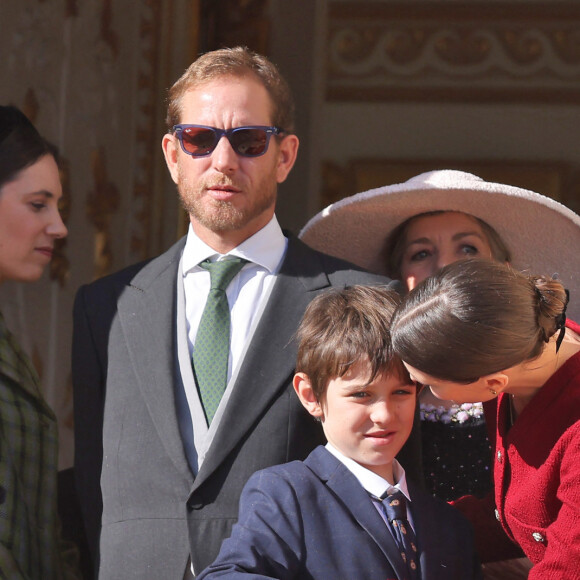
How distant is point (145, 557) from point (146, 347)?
0.44 meters

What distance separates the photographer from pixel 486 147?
4637 mm

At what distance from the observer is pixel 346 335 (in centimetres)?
204

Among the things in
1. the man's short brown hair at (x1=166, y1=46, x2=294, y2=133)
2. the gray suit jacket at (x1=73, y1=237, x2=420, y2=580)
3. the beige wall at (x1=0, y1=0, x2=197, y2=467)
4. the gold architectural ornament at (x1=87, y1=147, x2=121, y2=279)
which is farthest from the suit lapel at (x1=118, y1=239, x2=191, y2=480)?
the gold architectural ornament at (x1=87, y1=147, x2=121, y2=279)

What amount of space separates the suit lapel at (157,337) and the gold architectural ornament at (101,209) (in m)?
1.66

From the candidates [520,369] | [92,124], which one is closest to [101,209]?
[92,124]

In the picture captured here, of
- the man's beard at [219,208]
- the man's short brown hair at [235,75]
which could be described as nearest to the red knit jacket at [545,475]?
the man's beard at [219,208]

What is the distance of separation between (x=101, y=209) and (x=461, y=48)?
1.70 m

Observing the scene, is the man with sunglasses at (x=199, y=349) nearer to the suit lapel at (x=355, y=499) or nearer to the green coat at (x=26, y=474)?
the green coat at (x=26, y=474)

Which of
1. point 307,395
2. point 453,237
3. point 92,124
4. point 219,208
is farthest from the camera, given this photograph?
point 92,124

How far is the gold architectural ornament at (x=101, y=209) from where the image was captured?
13.4 feet

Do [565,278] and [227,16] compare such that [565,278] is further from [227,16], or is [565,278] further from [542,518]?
[227,16]

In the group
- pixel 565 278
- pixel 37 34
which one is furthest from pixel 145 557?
pixel 37 34

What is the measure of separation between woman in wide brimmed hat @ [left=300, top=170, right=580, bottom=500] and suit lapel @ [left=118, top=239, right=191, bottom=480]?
51cm

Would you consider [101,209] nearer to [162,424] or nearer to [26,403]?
[26,403]
